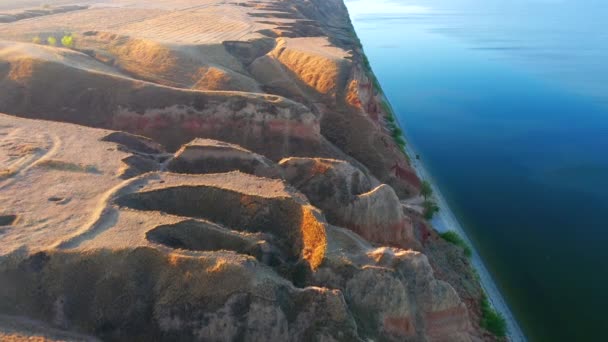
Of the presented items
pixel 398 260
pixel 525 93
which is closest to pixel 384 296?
pixel 398 260

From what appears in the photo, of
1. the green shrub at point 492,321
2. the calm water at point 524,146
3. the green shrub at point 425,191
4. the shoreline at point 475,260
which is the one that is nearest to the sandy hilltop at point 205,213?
the green shrub at point 492,321

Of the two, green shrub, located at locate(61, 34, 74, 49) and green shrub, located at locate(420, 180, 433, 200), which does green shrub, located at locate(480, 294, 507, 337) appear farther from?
green shrub, located at locate(61, 34, 74, 49)

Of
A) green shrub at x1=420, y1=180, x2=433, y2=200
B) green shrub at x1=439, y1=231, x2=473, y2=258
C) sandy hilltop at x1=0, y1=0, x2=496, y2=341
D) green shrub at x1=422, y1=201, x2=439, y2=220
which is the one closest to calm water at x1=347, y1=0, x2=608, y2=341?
green shrub at x1=439, y1=231, x2=473, y2=258

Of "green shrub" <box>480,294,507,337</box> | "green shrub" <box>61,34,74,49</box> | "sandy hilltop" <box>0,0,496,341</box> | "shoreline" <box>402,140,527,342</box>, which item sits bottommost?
"shoreline" <box>402,140,527,342</box>

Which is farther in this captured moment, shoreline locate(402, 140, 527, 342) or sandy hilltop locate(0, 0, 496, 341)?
shoreline locate(402, 140, 527, 342)

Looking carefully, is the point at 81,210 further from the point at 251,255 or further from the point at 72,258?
the point at 251,255
